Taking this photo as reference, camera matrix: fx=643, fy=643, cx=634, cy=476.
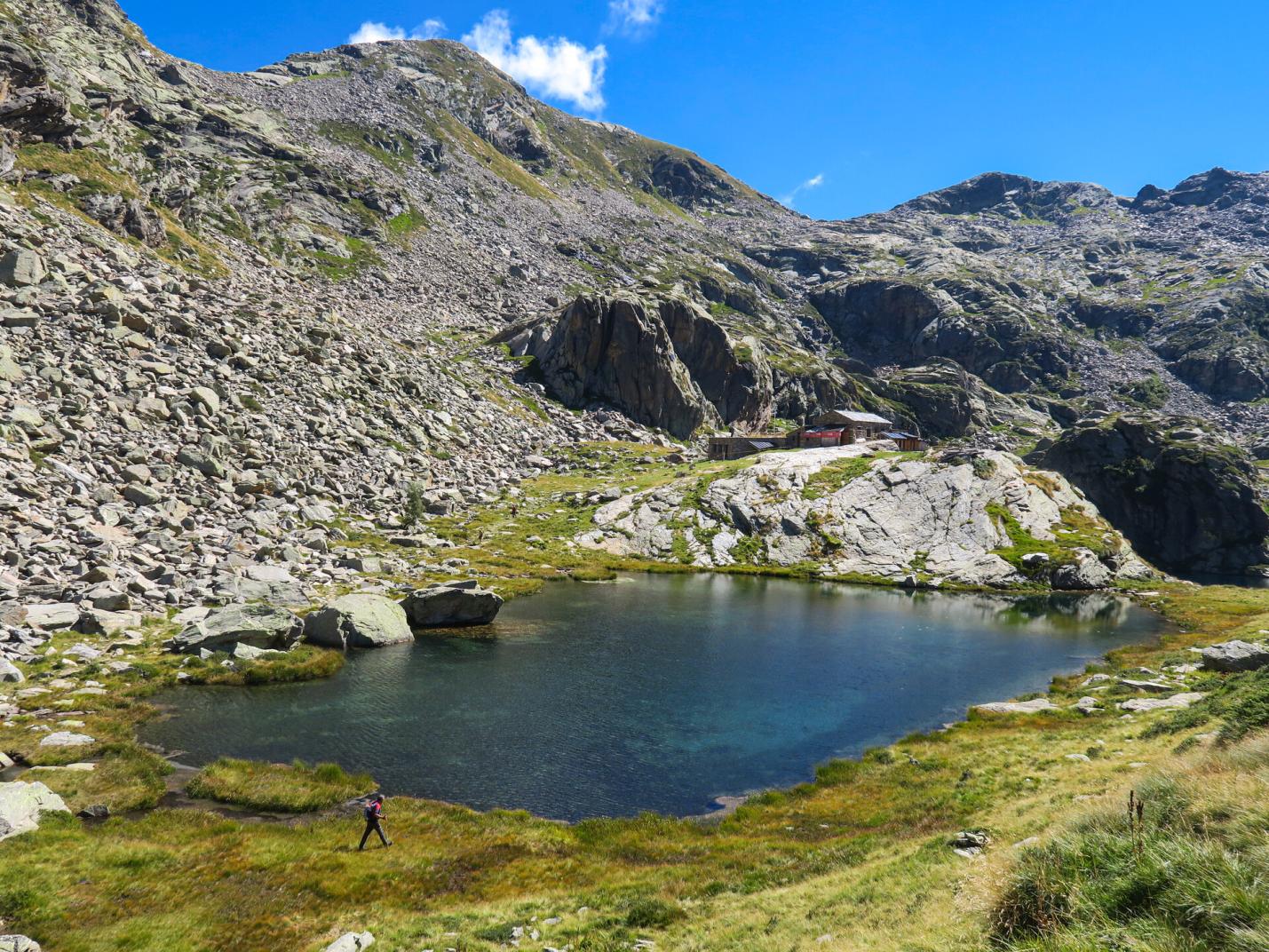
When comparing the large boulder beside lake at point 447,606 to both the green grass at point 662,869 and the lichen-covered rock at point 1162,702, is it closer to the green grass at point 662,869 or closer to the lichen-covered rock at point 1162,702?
the green grass at point 662,869

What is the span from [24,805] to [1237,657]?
72314 mm

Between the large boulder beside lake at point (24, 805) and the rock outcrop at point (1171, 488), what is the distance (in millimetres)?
199505

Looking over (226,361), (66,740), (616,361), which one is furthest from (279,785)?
(616,361)

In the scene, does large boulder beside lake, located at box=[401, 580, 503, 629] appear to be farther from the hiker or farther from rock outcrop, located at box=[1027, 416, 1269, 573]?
rock outcrop, located at box=[1027, 416, 1269, 573]

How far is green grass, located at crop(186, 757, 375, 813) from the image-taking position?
2909 cm

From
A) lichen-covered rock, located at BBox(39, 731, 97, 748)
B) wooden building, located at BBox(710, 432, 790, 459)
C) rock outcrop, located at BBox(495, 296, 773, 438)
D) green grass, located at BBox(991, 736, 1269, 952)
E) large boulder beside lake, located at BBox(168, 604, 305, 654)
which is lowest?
lichen-covered rock, located at BBox(39, 731, 97, 748)

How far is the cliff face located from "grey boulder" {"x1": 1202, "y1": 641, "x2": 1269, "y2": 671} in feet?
157

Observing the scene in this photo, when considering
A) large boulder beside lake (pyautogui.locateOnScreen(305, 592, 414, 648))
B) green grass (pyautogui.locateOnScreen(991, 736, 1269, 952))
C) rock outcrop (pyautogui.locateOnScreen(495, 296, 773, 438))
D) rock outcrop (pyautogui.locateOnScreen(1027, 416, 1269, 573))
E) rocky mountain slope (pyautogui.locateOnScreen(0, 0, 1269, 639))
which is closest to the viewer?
green grass (pyautogui.locateOnScreen(991, 736, 1269, 952))

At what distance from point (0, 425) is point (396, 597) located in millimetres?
36610

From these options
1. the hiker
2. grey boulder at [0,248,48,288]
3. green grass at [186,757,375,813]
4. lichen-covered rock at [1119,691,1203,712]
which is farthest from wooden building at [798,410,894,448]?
the hiker

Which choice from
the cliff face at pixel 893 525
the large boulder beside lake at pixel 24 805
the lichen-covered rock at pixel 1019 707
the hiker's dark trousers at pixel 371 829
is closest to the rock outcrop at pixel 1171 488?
the cliff face at pixel 893 525

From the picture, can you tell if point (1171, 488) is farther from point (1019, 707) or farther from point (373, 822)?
point (373, 822)

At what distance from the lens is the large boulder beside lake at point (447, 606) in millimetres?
60438

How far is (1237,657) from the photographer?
4838cm
